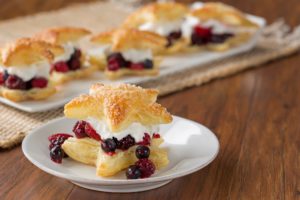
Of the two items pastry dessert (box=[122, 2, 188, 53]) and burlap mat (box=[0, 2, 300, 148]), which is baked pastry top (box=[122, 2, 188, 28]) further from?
burlap mat (box=[0, 2, 300, 148])

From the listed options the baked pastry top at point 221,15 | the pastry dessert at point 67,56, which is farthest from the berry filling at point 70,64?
the baked pastry top at point 221,15

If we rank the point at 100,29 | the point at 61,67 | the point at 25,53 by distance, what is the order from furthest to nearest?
the point at 100,29 → the point at 61,67 → the point at 25,53

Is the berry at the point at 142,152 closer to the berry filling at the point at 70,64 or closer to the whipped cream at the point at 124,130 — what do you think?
the whipped cream at the point at 124,130

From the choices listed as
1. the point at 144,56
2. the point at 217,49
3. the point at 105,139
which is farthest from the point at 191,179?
the point at 217,49

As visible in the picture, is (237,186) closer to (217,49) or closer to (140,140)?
(140,140)

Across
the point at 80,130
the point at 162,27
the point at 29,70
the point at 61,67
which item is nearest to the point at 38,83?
the point at 29,70

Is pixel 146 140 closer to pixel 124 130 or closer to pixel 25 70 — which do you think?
pixel 124 130
